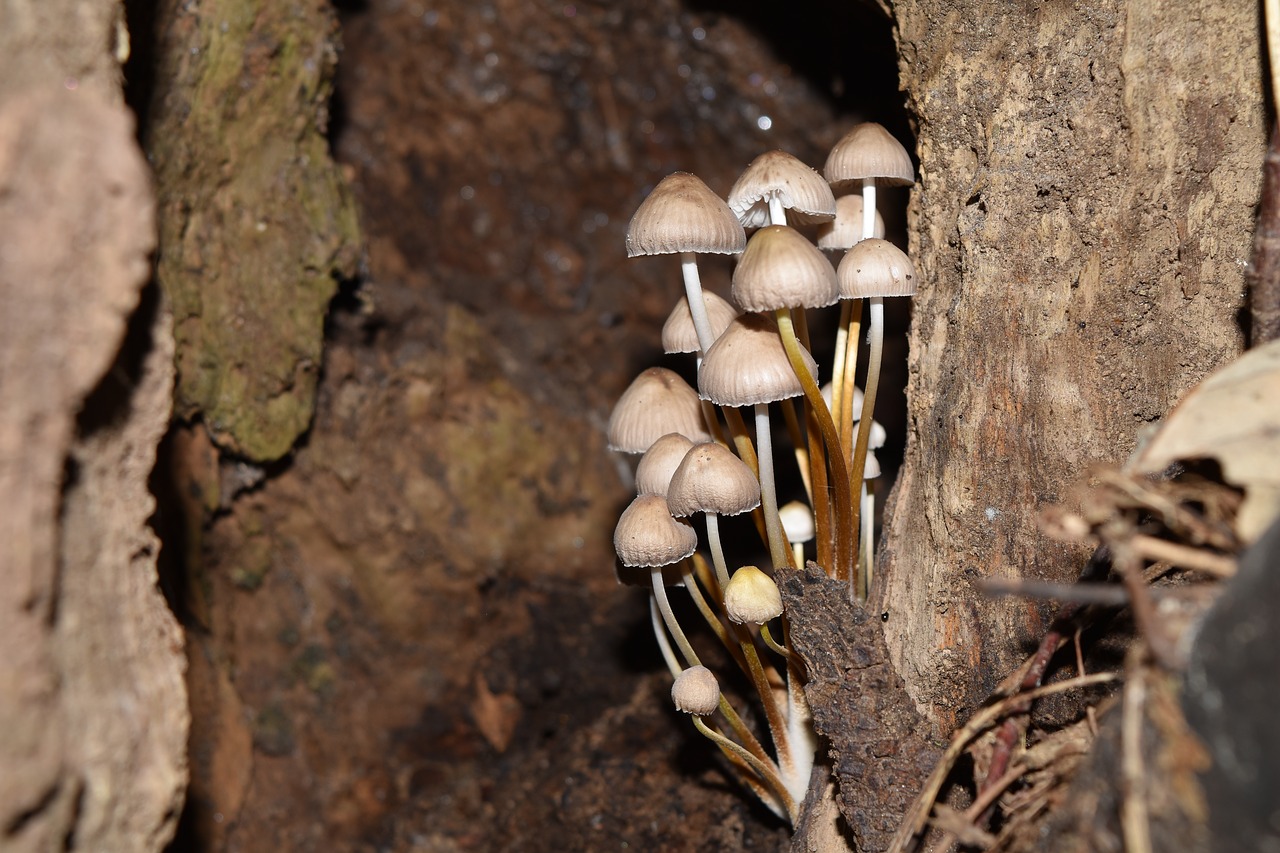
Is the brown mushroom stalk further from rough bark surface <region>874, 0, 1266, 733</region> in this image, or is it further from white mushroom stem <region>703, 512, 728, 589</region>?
white mushroom stem <region>703, 512, 728, 589</region>

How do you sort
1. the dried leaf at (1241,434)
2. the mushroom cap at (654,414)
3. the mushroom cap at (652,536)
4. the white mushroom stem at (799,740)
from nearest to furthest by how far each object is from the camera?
1. the dried leaf at (1241,434)
2. the mushroom cap at (652,536)
3. the mushroom cap at (654,414)
4. the white mushroom stem at (799,740)

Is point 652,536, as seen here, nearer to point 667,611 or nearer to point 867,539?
point 667,611

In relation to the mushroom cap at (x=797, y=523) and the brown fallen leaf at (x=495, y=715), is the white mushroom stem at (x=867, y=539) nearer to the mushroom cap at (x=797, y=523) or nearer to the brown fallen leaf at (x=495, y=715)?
the mushroom cap at (x=797, y=523)

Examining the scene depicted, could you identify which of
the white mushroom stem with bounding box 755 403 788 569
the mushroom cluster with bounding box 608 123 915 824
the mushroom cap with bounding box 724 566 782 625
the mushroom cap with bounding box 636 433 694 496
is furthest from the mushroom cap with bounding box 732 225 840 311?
the mushroom cap with bounding box 724 566 782 625

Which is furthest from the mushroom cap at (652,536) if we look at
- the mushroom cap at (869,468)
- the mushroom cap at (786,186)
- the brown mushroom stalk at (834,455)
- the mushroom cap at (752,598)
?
the mushroom cap at (786,186)

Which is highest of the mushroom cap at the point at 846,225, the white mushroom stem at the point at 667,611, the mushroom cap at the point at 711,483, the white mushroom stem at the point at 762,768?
the mushroom cap at the point at 846,225

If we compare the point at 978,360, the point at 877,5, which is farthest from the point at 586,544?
the point at 877,5

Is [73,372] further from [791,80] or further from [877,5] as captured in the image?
[791,80]
